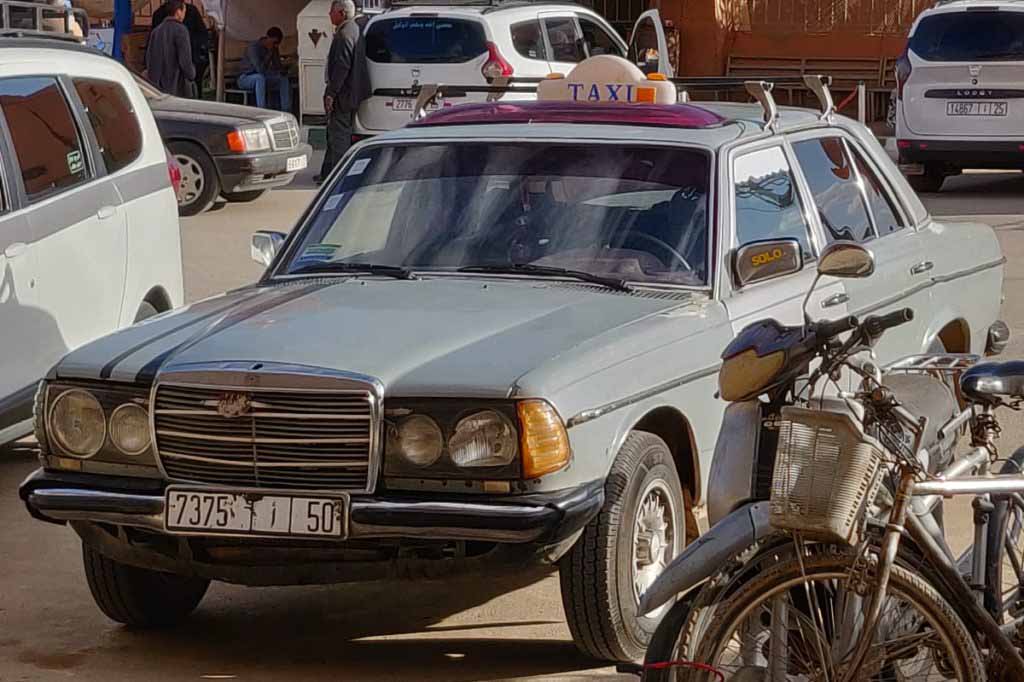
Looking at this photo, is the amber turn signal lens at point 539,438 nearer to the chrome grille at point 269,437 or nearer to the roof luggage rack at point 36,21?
the chrome grille at point 269,437

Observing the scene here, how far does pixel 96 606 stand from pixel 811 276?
262 cm

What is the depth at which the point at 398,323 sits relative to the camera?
569 centimetres

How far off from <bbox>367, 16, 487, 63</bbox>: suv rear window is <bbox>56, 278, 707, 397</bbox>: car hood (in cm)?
1336

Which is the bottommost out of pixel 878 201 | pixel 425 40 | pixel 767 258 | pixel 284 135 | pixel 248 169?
pixel 248 169

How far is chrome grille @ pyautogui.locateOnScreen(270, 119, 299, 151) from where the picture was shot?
17.3m

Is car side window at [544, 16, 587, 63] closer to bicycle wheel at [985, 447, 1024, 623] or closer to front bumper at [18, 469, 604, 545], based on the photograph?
front bumper at [18, 469, 604, 545]

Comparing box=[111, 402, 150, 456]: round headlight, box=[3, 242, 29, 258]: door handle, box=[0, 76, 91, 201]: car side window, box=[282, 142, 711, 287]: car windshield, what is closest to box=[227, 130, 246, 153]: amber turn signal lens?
box=[0, 76, 91, 201]: car side window

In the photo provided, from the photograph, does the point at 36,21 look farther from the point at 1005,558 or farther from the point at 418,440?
the point at 1005,558

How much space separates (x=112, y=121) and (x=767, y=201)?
10.9ft

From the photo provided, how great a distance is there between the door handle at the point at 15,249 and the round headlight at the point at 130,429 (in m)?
2.12

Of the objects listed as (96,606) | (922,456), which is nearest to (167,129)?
(96,606)

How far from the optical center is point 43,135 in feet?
26.3

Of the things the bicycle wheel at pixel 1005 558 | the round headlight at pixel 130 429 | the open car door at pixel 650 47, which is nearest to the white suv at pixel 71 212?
the round headlight at pixel 130 429

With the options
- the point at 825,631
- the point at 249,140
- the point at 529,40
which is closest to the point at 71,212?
the point at 825,631
